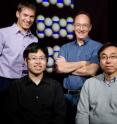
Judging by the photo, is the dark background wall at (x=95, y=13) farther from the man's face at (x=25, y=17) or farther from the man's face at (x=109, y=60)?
the man's face at (x=109, y=60)

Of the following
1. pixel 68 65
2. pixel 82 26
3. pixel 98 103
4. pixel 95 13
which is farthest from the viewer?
pixel 95 13

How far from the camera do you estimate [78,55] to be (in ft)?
10.7

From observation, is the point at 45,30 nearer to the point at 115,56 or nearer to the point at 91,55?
the point at 91,55

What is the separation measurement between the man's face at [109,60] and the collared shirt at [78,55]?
0.35m

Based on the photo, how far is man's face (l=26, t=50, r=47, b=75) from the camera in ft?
9.36

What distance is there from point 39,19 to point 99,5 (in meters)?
0.79

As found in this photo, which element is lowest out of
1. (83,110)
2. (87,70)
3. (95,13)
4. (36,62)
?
(83,110)

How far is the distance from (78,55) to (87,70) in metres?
0.18

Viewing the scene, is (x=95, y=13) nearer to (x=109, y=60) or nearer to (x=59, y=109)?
(x=109, y=60)

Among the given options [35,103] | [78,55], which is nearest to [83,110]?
[35,103]

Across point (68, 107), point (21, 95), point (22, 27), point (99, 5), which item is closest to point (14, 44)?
point (22, 27)

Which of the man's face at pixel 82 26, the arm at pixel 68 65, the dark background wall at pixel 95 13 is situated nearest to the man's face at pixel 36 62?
the arm at pixel 68 65

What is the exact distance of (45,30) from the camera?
3.79 meters

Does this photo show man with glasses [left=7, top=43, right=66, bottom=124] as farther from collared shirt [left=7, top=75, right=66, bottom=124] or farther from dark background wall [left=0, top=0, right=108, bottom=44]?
dark background wall [left=0, top=0, right=108, bottom=44]
